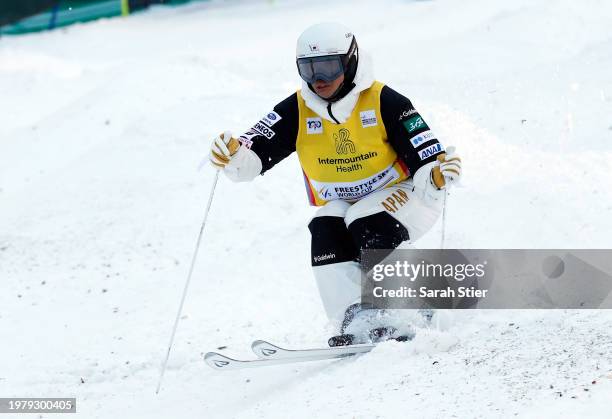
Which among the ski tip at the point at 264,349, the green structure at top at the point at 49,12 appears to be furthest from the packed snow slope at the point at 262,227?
the green structure at top at the point at 49,12

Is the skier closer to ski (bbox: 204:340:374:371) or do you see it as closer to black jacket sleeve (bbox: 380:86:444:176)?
black jacket sleeve (bbox: 380:86:444:176)

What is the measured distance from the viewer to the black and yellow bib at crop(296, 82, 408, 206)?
5449mm

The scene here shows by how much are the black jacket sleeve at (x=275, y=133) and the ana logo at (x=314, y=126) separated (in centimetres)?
9

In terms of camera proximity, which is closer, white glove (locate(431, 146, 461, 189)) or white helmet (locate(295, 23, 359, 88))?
white glove (locate(431, 146, 461, 189))

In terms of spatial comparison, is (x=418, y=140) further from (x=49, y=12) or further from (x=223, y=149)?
(x=49, y=12)

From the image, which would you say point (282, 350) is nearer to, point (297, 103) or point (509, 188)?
point (297, 103)

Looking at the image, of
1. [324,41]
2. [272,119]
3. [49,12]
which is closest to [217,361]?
[272,119]

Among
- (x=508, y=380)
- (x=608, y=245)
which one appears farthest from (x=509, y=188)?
(x=508, y=380)

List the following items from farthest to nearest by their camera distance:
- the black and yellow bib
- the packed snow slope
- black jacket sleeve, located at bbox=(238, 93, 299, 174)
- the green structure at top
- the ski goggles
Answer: the green structure at top < black jacket sleeve, located at bbox=(238, 93, 299, 174) < the black and yellow bib < the ski goggles < the packed snow slope

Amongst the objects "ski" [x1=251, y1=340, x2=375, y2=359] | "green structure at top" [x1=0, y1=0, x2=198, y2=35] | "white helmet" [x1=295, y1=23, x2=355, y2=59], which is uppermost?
"green structure at top" [x1=0, y1=0, x2=198, y2=35]

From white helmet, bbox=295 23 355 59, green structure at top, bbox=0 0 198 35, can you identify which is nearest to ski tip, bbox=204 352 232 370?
white helmet, bbox=295 23 355 59

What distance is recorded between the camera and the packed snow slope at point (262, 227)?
14.9ft

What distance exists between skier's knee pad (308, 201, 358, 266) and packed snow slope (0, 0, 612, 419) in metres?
0.68

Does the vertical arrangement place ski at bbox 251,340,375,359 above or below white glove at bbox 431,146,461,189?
below
